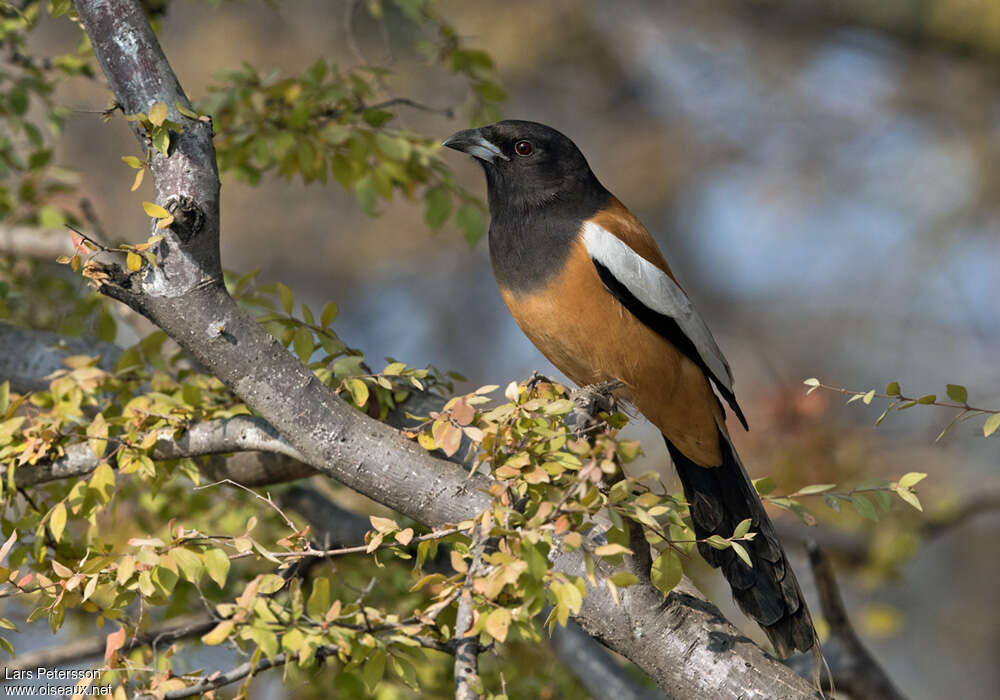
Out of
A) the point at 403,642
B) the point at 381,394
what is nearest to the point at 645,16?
the point at 381,394

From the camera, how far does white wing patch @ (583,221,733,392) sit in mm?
3531

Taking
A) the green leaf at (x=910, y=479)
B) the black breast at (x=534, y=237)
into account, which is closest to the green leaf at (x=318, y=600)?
the green leaf at (x=910, y=479)

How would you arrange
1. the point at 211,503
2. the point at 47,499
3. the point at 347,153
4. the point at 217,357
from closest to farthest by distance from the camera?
the point at 217,357 < the point at 47,499 < the point at 347,153 < the point at 211,503

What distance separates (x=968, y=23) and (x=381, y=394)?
748 centimetres

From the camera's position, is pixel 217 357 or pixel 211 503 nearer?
pixel 217 357

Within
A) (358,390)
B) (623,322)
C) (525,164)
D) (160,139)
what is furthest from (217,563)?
(525,164)

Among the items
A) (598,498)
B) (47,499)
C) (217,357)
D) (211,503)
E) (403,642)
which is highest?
(598,498)

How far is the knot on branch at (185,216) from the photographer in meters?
2.58

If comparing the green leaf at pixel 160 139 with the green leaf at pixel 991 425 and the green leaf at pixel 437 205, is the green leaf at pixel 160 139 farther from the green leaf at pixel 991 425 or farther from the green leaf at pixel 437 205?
the green leaf at pixel 991 425

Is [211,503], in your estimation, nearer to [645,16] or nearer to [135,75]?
[135,75]

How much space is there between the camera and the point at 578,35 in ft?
38.2

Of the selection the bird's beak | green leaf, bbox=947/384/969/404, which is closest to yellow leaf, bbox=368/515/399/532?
green leaf, bbox=947/384/969/404

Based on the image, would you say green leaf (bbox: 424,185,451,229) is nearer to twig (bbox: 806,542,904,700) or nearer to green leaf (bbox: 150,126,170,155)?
green leaf (bbox: 150,126,170,155)

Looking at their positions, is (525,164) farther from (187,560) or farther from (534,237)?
(187,560)
